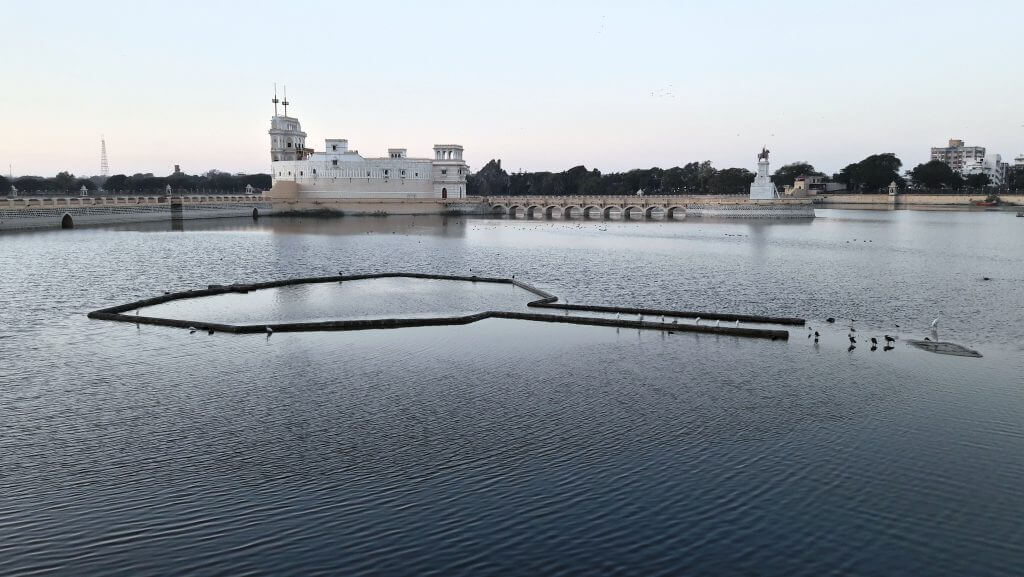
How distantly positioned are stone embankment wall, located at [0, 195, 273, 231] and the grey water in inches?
2058

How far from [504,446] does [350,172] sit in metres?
113

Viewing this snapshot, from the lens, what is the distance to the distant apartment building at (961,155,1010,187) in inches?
7170

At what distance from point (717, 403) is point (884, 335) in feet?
32.6

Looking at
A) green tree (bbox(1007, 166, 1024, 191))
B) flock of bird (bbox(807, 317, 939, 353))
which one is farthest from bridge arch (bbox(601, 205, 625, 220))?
flock of bird (bbox(807, 317, 939, 353))

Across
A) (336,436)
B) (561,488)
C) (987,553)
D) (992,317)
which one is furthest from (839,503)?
(992,317)

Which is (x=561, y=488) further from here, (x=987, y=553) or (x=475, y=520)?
(x=987, y=553)

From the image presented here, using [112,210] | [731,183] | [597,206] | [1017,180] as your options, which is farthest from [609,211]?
[1017,180]

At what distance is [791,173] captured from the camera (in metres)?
183

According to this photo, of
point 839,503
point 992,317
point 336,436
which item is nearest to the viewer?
point 839,503

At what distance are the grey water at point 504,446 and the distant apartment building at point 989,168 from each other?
189205 millimetres

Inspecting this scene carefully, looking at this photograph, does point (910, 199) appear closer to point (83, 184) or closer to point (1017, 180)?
point (1017, 180)

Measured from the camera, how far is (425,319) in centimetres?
2330

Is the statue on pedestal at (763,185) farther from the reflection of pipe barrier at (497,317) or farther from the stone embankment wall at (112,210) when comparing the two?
the reflection of pipe barrier at (497,317)

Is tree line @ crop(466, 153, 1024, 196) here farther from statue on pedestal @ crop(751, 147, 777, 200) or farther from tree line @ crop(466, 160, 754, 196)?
statue on pedestal @ crop(751, 147, 777, 200)
